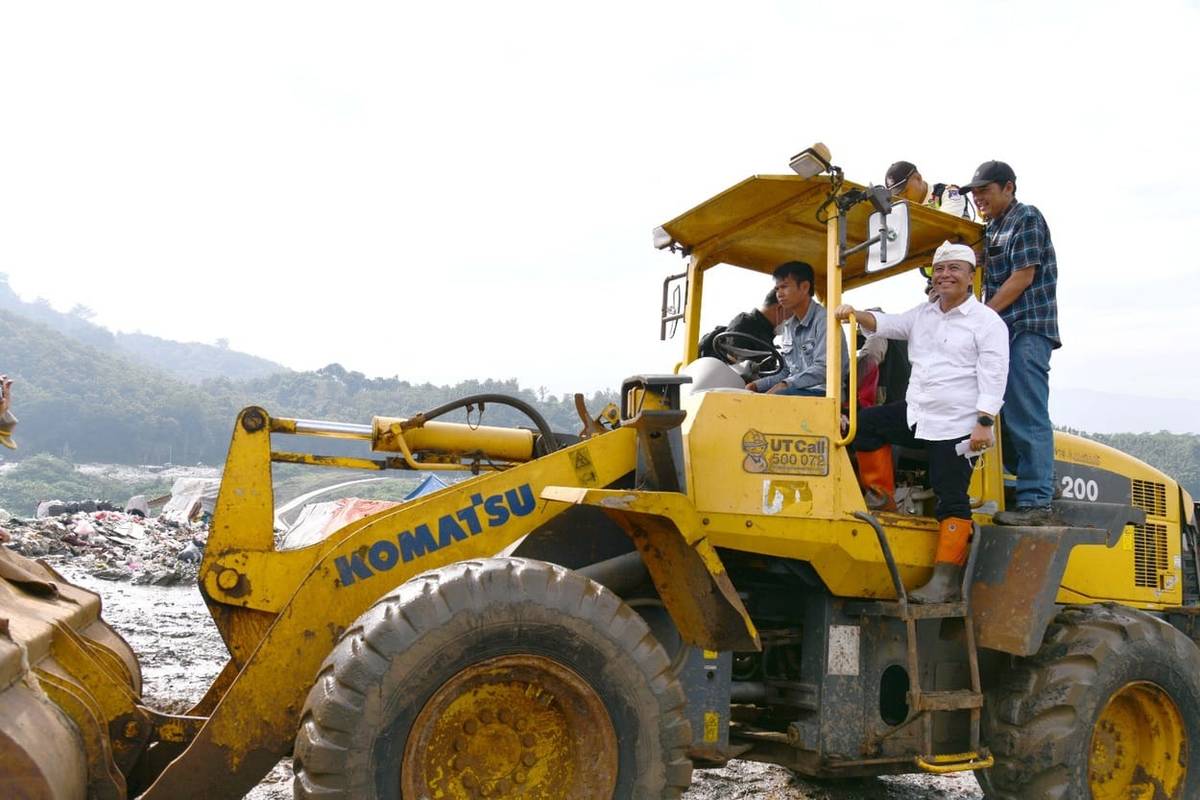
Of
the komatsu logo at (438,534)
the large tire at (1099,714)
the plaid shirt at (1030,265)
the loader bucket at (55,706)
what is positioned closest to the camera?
the loader bucket at (55,706)

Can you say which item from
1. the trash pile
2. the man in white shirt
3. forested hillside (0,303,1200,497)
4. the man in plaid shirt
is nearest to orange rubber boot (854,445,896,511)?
the man in white shirt

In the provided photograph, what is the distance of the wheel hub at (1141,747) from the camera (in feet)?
15.8

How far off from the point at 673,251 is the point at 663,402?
169 cm

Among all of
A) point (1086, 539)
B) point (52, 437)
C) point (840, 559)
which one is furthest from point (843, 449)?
point (52, 437)

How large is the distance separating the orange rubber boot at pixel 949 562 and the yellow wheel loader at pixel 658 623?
66 mm

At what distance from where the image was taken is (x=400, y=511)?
3.88 metres

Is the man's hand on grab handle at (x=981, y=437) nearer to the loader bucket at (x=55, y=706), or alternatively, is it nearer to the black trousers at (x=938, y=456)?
the black trousers at (x=938, y=456)

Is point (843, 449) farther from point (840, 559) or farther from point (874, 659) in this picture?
point (874, 659)

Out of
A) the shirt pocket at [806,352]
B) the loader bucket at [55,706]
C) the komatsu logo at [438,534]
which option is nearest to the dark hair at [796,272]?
the shirt pocket at [806,352]

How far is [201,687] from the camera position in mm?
7520

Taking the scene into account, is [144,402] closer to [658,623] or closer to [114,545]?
[114,545]

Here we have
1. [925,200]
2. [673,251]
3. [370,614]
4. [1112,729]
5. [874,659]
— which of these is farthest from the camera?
[673,251]

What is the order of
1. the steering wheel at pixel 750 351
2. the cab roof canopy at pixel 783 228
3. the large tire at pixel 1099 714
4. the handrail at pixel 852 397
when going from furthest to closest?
the steering wheel at pixel 750 351 < the cab roof canopy at pixel 783 228 < the large tire at pixel 1099 714 < the handrail at pixel 852 397

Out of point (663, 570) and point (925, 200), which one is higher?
point (925, 200)
